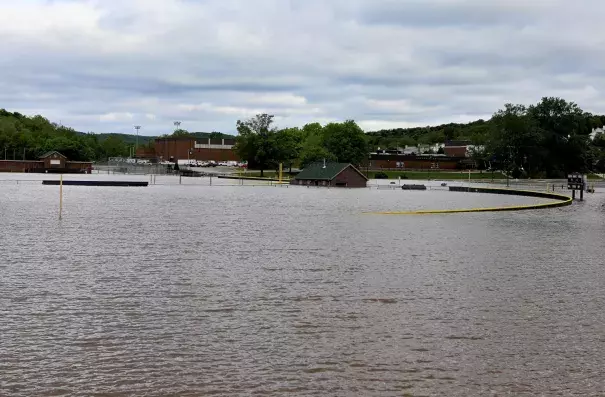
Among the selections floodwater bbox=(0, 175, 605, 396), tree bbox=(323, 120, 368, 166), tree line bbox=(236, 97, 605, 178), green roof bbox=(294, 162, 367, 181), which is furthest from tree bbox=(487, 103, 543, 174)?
floodwater bbox=(0, 175, 605, 396)

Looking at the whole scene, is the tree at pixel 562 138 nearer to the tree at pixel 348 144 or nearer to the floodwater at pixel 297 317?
the tree at pixel 348 144

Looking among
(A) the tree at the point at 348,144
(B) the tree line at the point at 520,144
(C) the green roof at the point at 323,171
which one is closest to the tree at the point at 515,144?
(B) the tree line at the point at 520,144

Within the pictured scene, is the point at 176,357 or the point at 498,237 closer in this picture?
the point at 176,357

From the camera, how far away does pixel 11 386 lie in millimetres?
12609

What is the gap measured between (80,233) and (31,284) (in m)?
18.2

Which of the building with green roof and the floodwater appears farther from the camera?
the building with green roof

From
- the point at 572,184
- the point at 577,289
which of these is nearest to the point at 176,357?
the point at 577,289

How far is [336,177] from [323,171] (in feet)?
17.0

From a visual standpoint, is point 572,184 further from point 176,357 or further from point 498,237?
point 176,357

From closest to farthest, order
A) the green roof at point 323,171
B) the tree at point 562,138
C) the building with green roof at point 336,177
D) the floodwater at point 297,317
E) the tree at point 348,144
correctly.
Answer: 1. the floodwater at point 297,317
2. the building with green roof at point 336,177
3. the green roof at point 323,171
4. the tree at point 348,144
5. the tree at point 562,138

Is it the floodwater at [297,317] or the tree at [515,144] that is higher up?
the tree at [515,144]

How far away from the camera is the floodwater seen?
13336 mm

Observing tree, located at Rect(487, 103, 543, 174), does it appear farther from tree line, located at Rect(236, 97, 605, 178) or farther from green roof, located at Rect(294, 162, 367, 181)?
green roof, located at Rect(294, 162, 367, 181)

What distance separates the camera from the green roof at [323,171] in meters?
146
